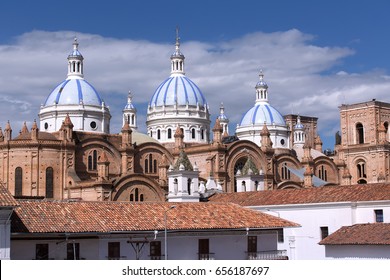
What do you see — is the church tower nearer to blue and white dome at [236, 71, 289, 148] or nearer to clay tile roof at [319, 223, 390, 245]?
blue and white dome at [236, 71, 289, 148]

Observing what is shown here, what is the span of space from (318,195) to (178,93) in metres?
34.4

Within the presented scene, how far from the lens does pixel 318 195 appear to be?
4509 cm

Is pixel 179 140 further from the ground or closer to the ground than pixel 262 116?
closer to the ground

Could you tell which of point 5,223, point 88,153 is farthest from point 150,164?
point 5,223

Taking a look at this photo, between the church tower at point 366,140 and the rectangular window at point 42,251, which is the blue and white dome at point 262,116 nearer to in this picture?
the church tower at point 366,140

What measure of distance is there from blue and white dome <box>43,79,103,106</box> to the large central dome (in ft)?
34.6

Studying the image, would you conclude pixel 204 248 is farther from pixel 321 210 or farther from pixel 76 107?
pixel 76 107

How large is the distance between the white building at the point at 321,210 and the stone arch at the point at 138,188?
1234 cm

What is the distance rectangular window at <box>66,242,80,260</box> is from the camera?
31.2 metres

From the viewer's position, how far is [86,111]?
6588 cm

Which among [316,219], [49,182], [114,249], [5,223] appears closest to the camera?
[5,223]
